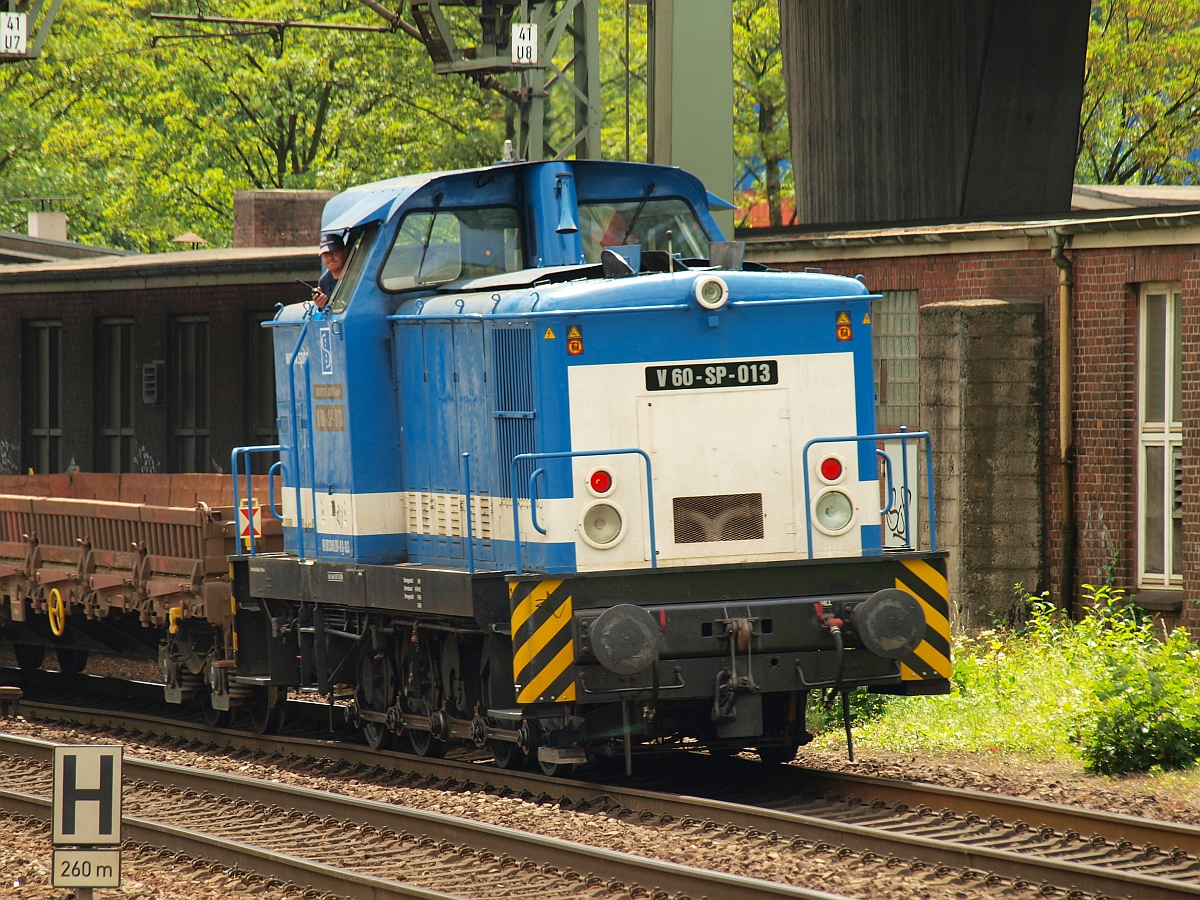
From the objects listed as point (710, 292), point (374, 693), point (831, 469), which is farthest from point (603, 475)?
point (374, 693)

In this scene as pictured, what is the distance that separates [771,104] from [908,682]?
36.2 meters

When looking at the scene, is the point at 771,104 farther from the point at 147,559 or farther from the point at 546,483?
the point at 546,483

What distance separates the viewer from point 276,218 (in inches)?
1081

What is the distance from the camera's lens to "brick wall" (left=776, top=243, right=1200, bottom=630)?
13016mm

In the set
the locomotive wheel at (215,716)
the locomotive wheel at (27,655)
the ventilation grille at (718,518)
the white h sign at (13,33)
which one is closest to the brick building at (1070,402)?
the ventilation grille at (718,518)

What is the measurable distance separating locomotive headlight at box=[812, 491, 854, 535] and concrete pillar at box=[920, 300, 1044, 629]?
16.8ft

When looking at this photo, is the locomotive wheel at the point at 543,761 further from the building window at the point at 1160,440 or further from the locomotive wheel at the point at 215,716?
the building window at the point at 1160,440

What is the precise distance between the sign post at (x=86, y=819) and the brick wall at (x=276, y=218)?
20.8 meters

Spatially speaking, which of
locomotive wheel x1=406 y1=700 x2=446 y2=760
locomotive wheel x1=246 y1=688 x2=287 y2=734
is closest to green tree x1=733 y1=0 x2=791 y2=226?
locomotive wheel x1=246 y1=688 x2=287 y2=734

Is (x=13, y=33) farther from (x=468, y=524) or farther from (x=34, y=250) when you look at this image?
(x=34, y=250)

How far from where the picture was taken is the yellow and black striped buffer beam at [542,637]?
342 inches

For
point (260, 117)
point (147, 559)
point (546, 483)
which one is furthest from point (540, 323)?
point (260, 117)

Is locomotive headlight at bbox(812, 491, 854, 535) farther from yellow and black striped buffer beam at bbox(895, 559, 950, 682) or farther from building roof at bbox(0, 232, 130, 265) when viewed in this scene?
building roof at bbox(0, 232, 130, 265)

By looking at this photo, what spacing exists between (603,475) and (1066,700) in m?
3.62
